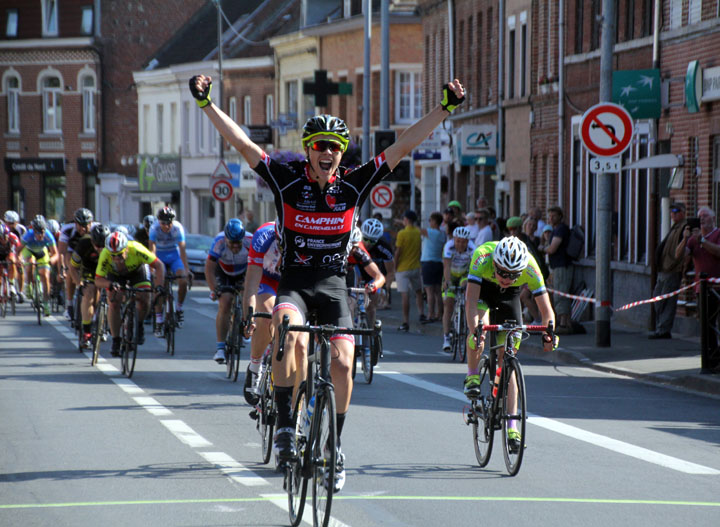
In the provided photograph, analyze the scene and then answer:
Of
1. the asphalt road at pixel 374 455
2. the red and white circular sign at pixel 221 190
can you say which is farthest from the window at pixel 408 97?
the asphalt road at pixel 374 455

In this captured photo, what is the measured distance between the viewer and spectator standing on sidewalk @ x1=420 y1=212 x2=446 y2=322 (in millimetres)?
25219

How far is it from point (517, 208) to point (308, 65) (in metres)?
22.4

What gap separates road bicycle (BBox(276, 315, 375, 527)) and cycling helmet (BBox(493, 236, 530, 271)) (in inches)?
99.6

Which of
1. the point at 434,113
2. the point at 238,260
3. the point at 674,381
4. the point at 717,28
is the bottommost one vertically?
the point at 674,381

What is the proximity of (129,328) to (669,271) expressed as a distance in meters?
8.38

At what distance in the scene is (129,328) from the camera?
16.8 metres

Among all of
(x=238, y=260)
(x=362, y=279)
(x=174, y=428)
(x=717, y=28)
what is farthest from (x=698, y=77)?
(x=174, y=428)

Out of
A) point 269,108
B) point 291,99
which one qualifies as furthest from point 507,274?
point 269,108

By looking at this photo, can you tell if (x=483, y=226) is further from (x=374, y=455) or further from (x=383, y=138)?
(x=374, y=455)

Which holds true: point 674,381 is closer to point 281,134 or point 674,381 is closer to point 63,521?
point 63,521

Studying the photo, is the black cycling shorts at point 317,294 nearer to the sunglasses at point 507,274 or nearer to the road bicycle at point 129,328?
the sunglasses at point 507,274

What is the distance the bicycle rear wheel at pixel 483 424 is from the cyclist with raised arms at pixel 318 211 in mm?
2215

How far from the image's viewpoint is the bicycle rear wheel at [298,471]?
7.82m

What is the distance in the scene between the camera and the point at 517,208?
3875 cm
